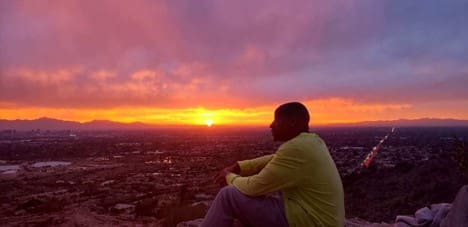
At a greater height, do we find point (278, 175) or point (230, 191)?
point (278, 175)

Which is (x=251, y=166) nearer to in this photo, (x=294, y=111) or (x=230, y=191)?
(x=230, y=191)

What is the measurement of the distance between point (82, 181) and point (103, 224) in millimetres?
15353

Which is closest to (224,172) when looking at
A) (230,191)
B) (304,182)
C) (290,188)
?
(230,191)

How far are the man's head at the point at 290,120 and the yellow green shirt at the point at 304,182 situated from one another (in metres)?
0.09

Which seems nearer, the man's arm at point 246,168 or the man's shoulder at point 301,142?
the man's shoulder at point 301,142

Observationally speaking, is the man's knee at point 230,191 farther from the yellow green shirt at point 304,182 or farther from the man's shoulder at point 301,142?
the man's shoulder at point 301,142

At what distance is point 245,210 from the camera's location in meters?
3.75

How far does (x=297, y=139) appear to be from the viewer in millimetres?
3467

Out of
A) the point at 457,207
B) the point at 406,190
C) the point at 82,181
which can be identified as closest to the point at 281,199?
the point at 457,207

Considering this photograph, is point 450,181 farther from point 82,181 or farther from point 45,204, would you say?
point 82,181

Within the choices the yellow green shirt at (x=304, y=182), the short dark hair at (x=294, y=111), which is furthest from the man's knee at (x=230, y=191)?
the short dark hair at (x=294, y=111)

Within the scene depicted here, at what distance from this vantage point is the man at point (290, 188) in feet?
11.4

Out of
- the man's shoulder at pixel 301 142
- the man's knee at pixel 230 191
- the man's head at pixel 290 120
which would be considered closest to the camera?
the man's shoulder at pixel 301 142

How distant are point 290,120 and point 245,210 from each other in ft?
2.52
